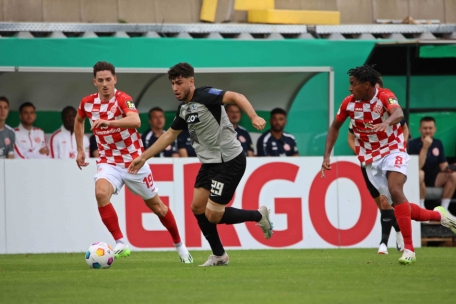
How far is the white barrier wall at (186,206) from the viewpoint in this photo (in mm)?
12898

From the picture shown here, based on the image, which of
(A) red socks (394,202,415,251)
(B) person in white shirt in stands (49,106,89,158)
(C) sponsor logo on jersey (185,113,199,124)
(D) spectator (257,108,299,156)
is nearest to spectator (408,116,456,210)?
(D) spectator (257,108,299,156)

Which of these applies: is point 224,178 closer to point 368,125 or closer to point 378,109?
point 368,125

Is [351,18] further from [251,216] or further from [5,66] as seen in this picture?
[251,216]

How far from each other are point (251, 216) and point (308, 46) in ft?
22.6

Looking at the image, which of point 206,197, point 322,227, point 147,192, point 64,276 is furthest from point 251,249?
point 64,276

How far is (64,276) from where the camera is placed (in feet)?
26.6

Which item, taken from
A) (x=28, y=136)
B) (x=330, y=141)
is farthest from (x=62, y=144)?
(x=330, y=141)

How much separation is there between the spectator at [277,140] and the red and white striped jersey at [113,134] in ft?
15.2

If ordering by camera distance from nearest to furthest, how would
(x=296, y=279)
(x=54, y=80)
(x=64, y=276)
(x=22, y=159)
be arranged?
(x=296, y=279), (x=64, y=276), (x=22, y=159), (x=54, y=80)

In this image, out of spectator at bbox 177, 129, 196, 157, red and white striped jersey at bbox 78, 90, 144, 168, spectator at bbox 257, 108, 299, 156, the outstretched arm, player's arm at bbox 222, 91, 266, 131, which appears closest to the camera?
player's arm at bbox 222, 91, 266, 131

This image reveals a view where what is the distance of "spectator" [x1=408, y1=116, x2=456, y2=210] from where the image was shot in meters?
14.5

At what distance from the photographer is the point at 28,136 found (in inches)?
550

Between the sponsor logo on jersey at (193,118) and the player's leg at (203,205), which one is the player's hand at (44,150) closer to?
the player's leg at (203,205)

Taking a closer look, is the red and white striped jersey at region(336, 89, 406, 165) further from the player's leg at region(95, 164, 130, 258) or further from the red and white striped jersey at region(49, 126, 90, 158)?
the red and white striped jersey at region(49, 126, 90, 158)
